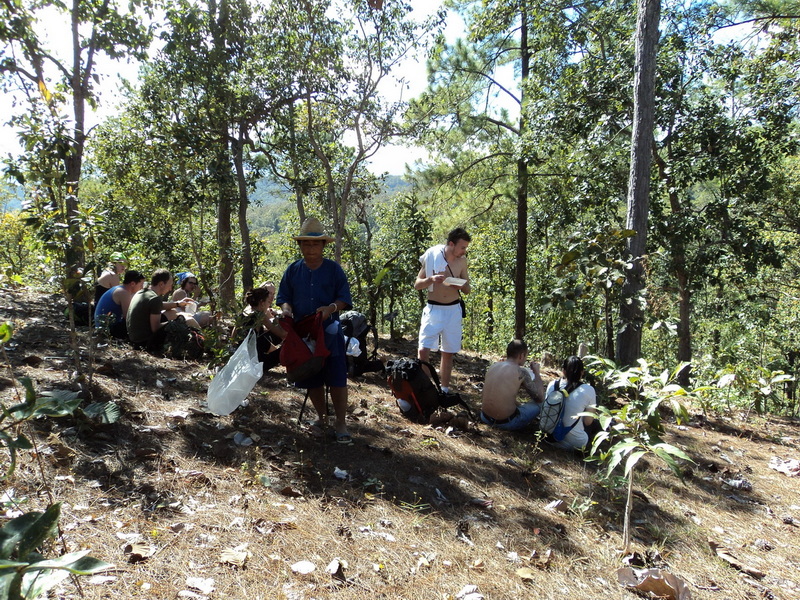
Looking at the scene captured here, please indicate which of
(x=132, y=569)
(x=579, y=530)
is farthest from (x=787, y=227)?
(x=132, y=569)

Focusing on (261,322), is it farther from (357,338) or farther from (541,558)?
(541,558)

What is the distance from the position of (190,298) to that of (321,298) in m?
3.92

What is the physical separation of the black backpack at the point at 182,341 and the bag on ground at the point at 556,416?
147 inches

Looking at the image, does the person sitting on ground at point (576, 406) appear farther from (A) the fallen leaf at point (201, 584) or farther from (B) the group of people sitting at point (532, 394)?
Answer: (A) the fallen leaf at point (201, 584)

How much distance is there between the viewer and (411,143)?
29.8 feet

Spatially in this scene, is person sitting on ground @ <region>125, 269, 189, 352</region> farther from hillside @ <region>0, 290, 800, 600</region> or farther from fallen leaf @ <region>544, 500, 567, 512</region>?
fallen leaf @ <region>544, 500, 567, 512</region>

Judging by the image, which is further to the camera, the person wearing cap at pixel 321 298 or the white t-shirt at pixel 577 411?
the white t-shirt at pixel 577 411

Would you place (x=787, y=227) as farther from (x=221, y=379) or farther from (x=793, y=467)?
(x=221, y=379)

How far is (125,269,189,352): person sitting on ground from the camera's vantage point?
568 cm

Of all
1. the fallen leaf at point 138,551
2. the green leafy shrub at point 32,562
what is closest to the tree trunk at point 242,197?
the fallen leaf at point 138,551

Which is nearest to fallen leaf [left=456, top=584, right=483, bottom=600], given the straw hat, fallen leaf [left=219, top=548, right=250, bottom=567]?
fallen leaf [left=219, top=548, right=250, bottom=567]

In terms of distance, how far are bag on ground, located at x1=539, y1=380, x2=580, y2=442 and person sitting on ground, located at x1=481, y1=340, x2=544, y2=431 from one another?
0.96 feet

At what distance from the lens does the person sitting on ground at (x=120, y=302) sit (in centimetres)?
601

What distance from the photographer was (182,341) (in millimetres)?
5840
